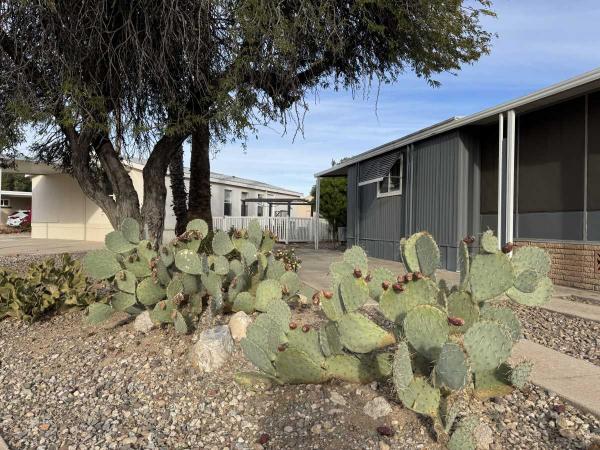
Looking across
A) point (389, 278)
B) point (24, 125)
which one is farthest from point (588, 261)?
point (24, 125)

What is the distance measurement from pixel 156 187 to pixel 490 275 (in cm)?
575

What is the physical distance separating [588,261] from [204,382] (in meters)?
6.66

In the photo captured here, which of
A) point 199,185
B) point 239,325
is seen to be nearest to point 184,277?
point 239,325

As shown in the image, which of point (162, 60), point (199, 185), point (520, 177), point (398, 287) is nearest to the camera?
point (398, 287)

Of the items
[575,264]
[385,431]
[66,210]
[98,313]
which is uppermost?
[66,210]

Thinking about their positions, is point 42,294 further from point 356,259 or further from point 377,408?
point 377,408

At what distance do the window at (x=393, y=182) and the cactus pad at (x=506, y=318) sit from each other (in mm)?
9814

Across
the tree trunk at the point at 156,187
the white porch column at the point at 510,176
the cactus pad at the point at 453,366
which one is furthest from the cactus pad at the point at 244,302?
the white porch column at the point at 510,176

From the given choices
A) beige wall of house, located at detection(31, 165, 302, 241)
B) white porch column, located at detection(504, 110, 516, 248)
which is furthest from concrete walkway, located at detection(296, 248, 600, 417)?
beige wall of house, located at detection(31, 165, 302, 241)

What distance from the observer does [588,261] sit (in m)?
8.18

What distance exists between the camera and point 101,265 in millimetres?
5422

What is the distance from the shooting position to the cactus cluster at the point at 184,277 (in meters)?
4.86

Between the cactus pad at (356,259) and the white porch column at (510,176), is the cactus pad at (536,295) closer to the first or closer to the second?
the cactus pad at (356,259)

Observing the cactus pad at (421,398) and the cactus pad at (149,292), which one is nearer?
the cactus pad at (421,398)
